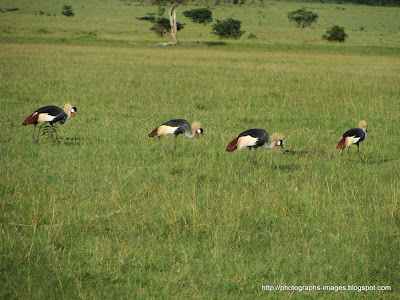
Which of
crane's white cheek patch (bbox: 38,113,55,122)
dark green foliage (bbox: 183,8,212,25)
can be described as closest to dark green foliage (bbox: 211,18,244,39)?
dark green foliage (bbox: 183,8,212,25)

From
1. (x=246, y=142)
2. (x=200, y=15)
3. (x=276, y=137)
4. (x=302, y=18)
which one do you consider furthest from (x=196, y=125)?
(x=302, y=18)

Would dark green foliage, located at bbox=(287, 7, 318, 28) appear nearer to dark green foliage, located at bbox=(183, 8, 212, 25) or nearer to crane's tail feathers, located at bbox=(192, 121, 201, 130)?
dark green foliage, located at bbox=(183, 8, 212, 25)

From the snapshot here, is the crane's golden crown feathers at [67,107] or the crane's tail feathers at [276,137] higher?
the crane's tail feathers at [276,137]

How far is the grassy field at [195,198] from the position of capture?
5070 mm

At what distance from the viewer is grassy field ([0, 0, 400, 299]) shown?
5070 millimetres

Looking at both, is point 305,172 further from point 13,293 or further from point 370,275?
point 13,293

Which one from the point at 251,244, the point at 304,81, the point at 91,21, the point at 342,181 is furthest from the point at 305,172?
the point at 91,21

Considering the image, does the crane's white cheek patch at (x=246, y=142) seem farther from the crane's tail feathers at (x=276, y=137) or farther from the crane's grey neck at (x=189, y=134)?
the crane's grey neck at (x=189, y=134)

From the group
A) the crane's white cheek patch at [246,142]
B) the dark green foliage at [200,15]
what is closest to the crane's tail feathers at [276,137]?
the crane's white cheek patch at [246,142]

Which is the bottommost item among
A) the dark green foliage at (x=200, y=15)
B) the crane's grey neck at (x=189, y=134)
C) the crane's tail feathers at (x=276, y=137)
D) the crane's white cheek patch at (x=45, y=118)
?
the dark green foliage at (x=200, y=15)

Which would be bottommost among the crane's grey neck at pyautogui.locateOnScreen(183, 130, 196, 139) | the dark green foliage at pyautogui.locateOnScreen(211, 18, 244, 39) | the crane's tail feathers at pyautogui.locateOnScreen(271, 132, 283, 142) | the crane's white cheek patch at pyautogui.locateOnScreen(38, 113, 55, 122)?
the dark green foliage at pyautogui.locateOnScreen(211, 18, 244, 39)

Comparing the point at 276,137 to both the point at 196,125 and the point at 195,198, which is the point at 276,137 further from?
the point at 195,198

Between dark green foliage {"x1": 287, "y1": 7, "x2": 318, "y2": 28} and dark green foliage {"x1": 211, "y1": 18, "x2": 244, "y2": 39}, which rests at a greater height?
dark green foliage {"x1": 211, "y1": 18, "x2": 244, "y2": 39}

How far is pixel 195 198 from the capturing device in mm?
7078
